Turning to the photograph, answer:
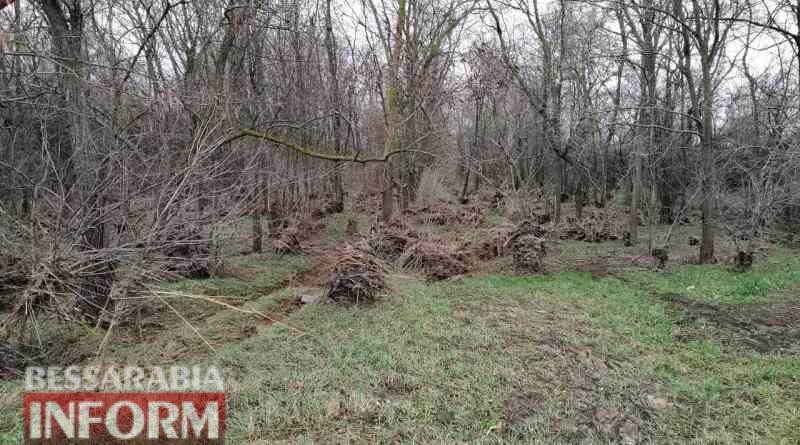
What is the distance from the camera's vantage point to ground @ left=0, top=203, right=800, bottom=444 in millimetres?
2996

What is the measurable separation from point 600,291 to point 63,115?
8239 millimetres

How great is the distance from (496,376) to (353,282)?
117 inches

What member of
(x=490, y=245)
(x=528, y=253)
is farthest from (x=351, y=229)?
(x=528, y=253)

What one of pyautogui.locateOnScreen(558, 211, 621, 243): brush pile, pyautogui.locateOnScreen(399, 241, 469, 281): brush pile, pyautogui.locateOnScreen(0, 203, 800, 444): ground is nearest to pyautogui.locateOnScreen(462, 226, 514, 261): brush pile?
pyautogui.locateOnScreen(399, 241, 469, 281): brush pile

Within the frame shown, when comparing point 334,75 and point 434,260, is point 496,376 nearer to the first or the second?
point 434,260

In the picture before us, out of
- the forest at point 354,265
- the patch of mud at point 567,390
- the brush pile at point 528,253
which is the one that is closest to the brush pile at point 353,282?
the forest at point 354,265

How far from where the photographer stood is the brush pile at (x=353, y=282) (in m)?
6.24

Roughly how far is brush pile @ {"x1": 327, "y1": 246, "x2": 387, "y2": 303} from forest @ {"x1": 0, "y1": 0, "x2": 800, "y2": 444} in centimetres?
3

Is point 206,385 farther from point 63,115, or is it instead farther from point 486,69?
point 486,69

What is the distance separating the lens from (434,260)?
8.58 meters

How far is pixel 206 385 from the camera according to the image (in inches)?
139

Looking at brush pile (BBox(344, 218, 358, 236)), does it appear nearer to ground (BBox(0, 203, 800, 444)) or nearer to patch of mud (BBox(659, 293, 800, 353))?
ground (BBox(0, 203, 800, 444))

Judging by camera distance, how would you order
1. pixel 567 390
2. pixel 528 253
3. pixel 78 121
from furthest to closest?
pixel 528 253 < pixel 78 121 < pixel 567 390

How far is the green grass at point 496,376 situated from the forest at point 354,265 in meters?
0.02
